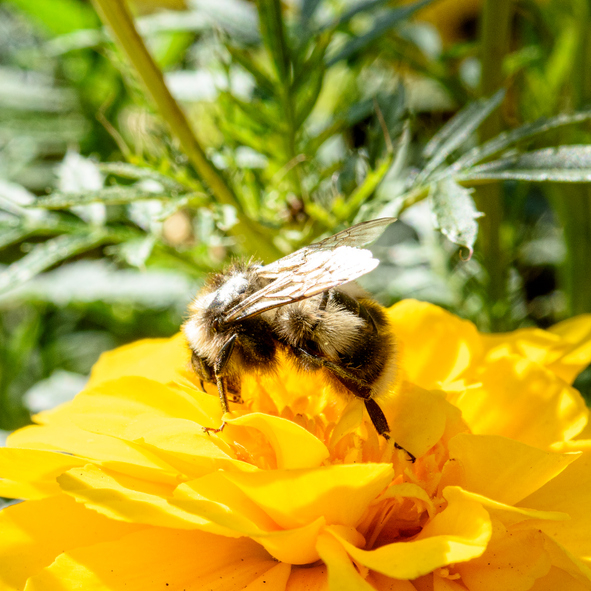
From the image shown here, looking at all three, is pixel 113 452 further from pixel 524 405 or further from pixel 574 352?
pixel 574 352

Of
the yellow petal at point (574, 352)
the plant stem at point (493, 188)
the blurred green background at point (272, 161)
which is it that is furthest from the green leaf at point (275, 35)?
the yellow petal at point (574, 352)

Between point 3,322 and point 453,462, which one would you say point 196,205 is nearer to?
point 453,462

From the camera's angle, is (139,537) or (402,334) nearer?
(139,537)

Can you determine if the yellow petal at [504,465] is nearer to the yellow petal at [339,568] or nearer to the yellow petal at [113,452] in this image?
the yellow petal at [339,568]

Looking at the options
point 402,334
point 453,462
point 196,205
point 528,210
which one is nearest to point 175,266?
point 196,205

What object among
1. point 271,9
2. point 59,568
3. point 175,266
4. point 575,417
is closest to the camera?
point 59,568

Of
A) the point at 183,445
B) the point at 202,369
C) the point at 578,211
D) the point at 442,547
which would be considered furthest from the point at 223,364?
the point at 578,211
